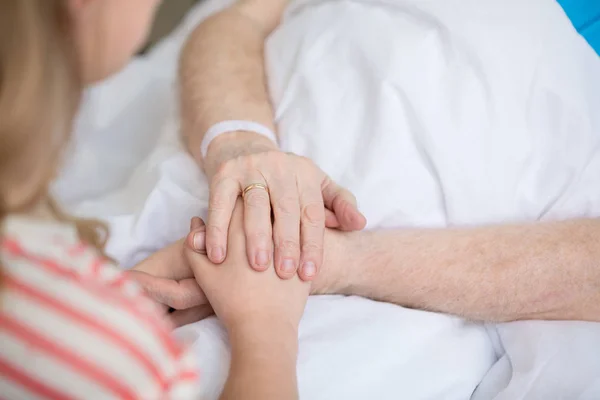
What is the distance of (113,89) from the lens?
1389mm

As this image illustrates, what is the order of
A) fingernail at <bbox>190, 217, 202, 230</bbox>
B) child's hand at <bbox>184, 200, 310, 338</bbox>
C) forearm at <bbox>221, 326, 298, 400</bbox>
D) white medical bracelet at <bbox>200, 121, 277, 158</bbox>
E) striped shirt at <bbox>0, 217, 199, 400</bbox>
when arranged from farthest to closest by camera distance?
white medical bracelet at <bbox>200, 121, 277, 158</bbox>
fingernail at <bbox>190, 217, 202, 230</bbox>
child's hand at <bbox>184, 200, 310, 338</bbox>
forearm at <bbox>221, 326, 298, 400</bbox>
striped shirt at <bbox>0, 217, 199, 400</bbox>

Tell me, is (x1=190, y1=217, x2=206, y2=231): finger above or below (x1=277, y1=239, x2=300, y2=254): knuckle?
below

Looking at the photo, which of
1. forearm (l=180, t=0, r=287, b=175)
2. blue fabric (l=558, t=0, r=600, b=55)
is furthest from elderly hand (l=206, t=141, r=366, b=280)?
blue fabric (l=558, t=0, r=600, b=55)

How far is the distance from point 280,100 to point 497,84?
0.36m

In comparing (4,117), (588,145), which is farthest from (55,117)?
(588,145)

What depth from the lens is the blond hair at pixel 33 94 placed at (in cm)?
49

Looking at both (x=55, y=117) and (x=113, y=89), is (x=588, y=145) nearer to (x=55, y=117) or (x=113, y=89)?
(x=55, y=117)

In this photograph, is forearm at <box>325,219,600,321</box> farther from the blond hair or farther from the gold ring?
the blond hair

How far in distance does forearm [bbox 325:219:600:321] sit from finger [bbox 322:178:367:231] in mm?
48

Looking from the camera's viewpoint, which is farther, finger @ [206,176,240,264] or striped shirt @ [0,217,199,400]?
finger @ [206,176,240,264]

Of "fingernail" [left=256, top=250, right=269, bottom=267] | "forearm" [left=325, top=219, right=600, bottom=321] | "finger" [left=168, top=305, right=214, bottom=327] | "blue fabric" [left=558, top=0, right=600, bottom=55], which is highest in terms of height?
"blue fabric" [left=558, top=0, right=600, bottom=55]

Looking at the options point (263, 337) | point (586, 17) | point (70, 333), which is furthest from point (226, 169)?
point (586, 17)

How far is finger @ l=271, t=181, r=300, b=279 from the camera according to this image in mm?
868

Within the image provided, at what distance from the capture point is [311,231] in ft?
2.97
